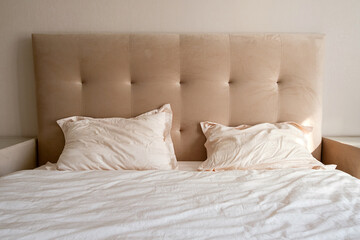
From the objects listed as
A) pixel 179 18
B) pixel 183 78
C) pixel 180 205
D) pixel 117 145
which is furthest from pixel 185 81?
pixel 180 205

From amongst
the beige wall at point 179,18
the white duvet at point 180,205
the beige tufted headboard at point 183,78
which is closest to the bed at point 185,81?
the beige tufted headboard at point 183,78

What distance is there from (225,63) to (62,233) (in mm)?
1255

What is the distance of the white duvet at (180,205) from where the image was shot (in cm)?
68

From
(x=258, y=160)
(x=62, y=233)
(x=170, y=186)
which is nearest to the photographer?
(x=62, y=233)

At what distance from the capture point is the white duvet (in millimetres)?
676

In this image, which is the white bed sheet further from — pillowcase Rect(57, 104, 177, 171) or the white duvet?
the white duvet

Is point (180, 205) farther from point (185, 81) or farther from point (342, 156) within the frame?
point (342, 156)

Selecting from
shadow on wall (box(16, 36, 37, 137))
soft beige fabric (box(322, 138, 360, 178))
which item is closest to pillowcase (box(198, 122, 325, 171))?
soft beige fabric (box(322, 138, 360, 178))

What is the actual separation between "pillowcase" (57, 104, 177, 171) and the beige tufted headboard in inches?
6.2

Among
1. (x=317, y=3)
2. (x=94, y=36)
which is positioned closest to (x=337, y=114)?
(x=317, y=3)

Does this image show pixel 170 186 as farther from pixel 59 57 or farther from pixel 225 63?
pixel 59 57

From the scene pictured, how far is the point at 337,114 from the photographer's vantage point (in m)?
1.76

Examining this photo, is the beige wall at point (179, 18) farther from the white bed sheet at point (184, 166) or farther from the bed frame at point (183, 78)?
the white bed sheet at point (184, 166)

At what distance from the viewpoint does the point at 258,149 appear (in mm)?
1339
